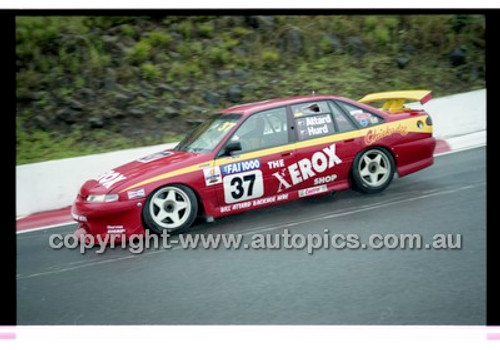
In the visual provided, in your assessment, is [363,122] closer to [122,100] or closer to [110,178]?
[110,178]

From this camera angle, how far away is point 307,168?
6168 millimetres

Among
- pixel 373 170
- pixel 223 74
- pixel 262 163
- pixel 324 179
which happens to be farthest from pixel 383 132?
pixel 223 74

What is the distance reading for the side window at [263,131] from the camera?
612cm

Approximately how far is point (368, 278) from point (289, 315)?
80 centimetres

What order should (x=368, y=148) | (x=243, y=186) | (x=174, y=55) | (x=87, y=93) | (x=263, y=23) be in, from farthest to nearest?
(x=174, y=55)
(x=87, y=93)
(x=263, y=23)
(x=368, y=148)
(x=243, y=186)

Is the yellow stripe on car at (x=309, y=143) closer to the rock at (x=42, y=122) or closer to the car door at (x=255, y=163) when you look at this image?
the car door at (x=255, y=163)

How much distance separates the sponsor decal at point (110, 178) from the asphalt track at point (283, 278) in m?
0.64

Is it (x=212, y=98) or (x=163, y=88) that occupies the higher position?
(x=163, y=88)

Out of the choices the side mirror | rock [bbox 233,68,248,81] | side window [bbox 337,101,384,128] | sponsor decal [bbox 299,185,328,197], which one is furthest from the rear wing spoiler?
rock [bbox 233,68,248,81]

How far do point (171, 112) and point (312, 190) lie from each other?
8.72 ft

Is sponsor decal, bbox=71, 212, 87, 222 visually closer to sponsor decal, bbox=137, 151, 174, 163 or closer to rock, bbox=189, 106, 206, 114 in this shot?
sponsor decal, bbox=137, 151, 174, 163
